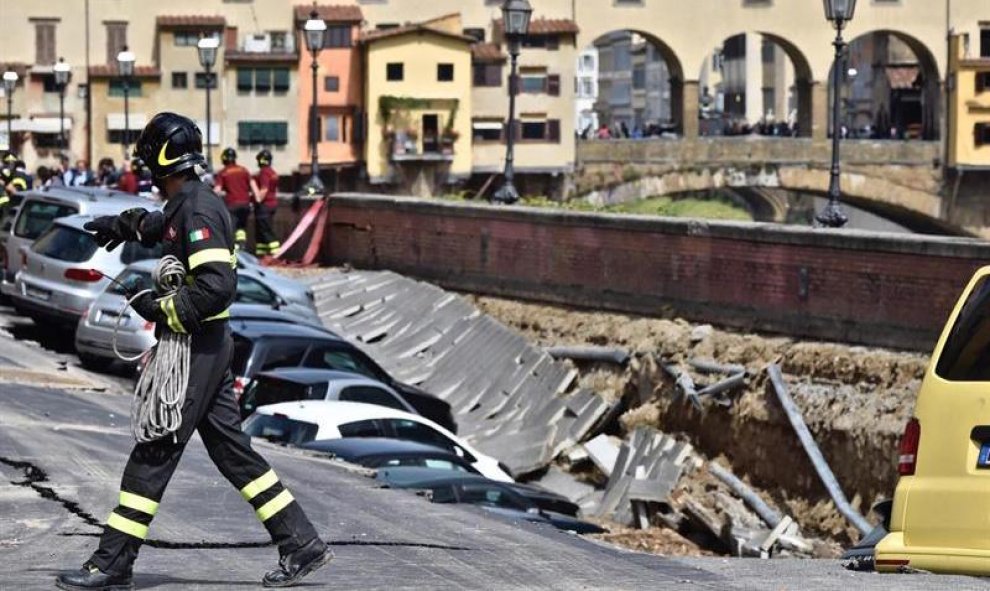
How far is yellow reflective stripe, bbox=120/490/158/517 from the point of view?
944 cm

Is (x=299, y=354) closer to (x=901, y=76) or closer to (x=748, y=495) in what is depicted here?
(x=748, y=495)

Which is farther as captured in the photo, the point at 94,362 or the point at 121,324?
the point at 94,362

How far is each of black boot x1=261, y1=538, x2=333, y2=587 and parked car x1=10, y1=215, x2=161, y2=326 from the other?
16.1 m

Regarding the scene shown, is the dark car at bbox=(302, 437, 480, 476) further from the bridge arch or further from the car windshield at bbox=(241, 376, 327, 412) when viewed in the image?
the bridge arch

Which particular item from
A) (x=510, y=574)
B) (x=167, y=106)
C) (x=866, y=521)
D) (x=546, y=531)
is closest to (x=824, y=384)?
(x=866, y=521)

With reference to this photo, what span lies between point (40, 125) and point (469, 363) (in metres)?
61.2

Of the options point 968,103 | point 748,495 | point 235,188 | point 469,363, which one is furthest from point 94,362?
point 968,103

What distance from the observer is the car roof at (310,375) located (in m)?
21.0

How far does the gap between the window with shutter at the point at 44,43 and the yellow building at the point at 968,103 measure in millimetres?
36689

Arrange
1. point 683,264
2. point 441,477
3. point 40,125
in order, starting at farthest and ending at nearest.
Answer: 1. point 40,125
2. point 683,264
3. point 441,477

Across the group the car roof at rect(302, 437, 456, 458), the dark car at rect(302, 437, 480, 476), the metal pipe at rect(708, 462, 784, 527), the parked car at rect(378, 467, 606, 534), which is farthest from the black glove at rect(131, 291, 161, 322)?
the metal pipe at rect(708, 462, 784, 527)

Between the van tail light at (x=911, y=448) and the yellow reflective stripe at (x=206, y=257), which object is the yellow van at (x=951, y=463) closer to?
the van tail light at (x=911, y=448)

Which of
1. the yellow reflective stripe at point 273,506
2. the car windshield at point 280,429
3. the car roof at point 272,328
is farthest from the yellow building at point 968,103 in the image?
the yellow reflective stripe at point 273,506

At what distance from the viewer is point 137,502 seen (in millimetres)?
9438
